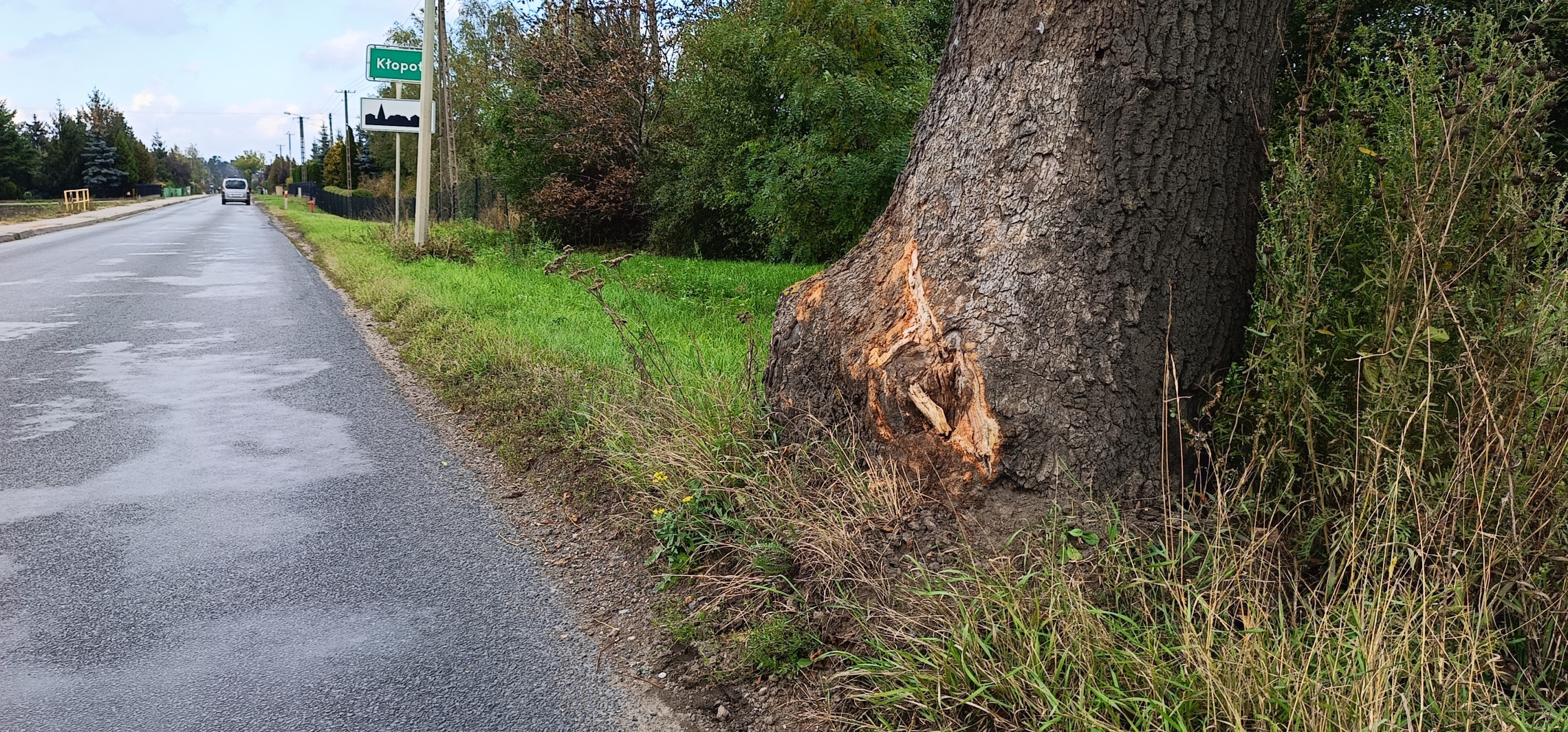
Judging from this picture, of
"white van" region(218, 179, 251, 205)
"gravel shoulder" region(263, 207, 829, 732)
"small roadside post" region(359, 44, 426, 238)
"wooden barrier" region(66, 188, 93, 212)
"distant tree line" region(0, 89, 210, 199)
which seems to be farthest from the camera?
"white van" region(218, 179, 251, 205)

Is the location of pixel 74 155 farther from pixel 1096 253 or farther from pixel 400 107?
pixel 1096 253

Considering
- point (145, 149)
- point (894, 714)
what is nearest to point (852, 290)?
point (894, 714)

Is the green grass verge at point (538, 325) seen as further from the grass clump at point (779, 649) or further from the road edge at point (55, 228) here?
the road edge at point (55, 228)

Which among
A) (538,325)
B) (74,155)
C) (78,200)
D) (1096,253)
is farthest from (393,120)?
(74,155)

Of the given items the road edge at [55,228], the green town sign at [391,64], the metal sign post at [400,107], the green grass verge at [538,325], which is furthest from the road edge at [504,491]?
the road edge at [55,228]

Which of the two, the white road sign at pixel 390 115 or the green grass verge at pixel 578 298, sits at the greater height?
the white road sign at pixel 390 115

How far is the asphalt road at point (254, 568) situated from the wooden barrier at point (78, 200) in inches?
1741

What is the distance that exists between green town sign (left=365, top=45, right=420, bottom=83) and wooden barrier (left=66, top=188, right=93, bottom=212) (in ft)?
116

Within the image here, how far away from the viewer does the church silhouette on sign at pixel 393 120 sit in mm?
16984

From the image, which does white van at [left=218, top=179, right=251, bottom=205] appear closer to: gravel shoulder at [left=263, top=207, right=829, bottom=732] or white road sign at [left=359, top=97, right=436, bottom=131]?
white road sign at [left=359, top=97, right=436, bottom=131]

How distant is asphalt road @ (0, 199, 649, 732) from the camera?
121 inches

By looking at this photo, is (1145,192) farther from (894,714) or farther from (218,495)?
(218,495)

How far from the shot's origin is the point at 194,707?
300cm

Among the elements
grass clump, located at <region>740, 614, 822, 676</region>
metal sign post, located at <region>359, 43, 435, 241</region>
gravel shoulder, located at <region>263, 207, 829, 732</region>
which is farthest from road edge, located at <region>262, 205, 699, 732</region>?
metal sign post, located at <region>359, 43, 435, 241</region>
